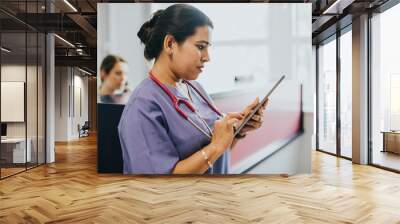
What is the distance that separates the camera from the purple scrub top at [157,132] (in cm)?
607

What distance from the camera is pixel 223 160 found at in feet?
21.0

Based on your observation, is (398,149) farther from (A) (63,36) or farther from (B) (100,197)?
(A) (63,36)

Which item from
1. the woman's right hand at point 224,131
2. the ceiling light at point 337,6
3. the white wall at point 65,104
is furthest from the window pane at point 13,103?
the white wall at point 65,104

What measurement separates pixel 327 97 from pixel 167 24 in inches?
247

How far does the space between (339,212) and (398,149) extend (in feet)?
13.8

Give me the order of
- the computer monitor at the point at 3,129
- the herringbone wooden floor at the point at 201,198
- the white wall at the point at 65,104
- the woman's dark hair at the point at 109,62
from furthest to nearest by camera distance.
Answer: the white wall at the point at 65,104, the computer monitor at the point at 3,129, the woman's dark hair at the point at 109,62, the herringbone wooden floor at the point at 201,198

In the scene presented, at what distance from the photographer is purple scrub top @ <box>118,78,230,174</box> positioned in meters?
6.07

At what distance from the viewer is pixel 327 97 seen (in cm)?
1099

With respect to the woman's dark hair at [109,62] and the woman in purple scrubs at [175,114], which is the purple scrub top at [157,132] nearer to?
the woman in purple scrubs at [175,114]

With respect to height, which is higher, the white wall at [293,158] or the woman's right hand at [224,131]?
the woman's right hand at [224,131]

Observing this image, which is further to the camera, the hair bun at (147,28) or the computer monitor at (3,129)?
the computer monitor at (3,129)

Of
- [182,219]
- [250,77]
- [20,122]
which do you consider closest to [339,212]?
[182,219]

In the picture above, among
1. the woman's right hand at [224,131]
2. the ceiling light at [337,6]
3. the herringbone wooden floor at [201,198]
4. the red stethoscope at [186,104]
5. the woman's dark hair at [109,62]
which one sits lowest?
the herringbone wooden floor at [201,198]

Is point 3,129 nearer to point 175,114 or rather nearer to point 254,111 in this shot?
point 175,114
